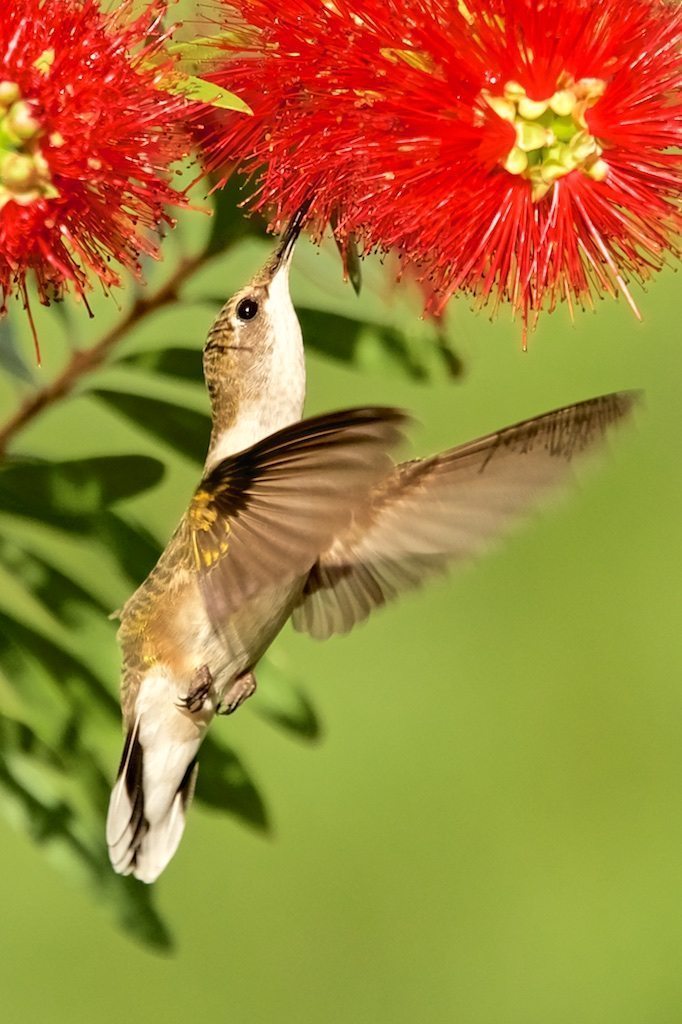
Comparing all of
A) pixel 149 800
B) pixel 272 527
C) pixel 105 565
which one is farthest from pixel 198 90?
pixel 149 800

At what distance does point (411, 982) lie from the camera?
10.3 ft

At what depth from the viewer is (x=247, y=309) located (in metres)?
1.24

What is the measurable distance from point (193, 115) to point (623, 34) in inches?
13.4

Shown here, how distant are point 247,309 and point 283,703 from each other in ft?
1.35

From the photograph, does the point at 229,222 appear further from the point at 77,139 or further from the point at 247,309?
the point at 77,139

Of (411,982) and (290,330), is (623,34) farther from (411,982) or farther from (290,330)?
(411,982)

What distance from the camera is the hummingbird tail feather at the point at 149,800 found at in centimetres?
137

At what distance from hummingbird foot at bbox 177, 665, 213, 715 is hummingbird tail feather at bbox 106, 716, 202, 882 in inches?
1.4

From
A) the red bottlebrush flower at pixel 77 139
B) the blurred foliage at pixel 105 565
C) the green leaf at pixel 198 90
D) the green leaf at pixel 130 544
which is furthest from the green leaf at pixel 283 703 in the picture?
the green leaf at pixel 198 90

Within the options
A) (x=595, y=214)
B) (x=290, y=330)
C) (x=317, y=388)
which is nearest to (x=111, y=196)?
(x=290, y=330)

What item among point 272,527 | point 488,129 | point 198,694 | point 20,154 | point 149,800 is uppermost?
point 488,129

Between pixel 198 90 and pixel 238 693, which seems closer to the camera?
pixel 198 90

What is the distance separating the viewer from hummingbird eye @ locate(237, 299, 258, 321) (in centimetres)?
124

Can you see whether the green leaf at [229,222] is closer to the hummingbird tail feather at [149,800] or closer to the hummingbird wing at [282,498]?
the hummingbird wing at [282,498]
